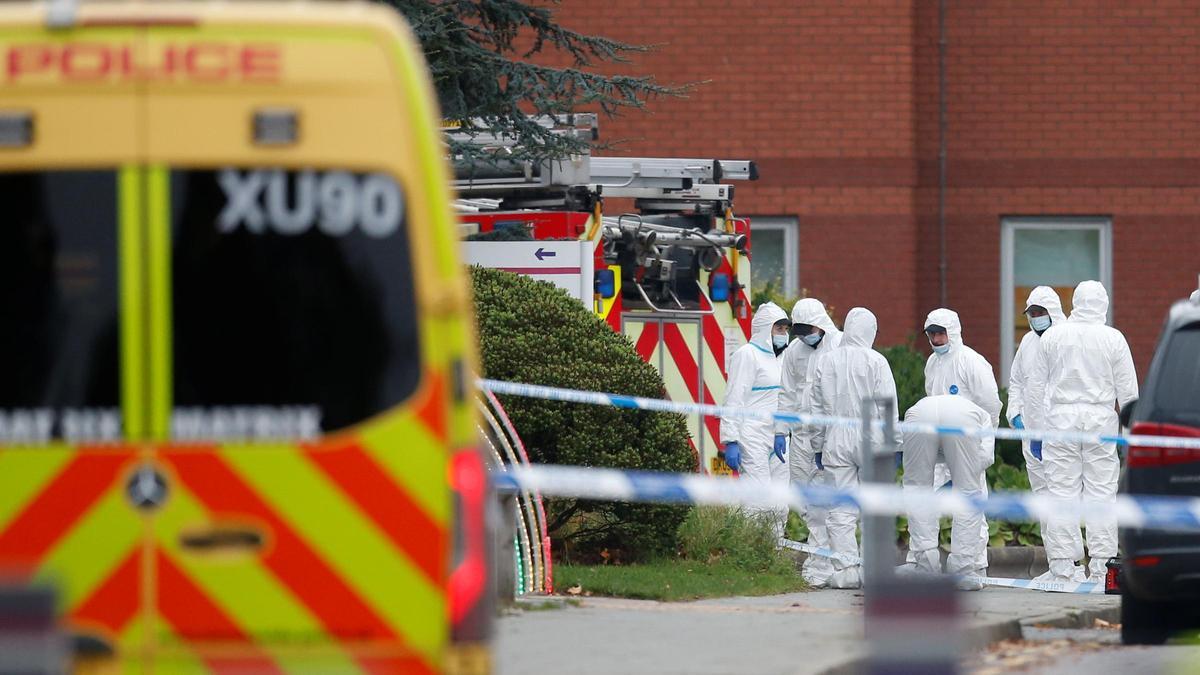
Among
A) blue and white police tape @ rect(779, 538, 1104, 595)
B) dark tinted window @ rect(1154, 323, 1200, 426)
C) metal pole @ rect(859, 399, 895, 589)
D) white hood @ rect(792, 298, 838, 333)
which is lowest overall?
blue and white police tape @ rect(779, 538, 1104, 595)

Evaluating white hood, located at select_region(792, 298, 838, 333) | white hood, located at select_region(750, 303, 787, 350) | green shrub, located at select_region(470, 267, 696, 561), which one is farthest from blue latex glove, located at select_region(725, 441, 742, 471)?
green shrub, located at select_region(470, 267, 696, 561)

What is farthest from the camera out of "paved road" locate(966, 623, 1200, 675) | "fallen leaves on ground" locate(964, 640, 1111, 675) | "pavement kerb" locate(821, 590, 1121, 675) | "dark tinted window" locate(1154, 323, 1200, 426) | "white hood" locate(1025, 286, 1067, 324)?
"white hood" locate(1025, 286, 1067, 324)

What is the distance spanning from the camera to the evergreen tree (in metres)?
13.6

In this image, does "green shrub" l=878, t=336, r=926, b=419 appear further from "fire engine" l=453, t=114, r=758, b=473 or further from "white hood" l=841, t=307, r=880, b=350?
"white hood" l=841, t=307, r=880, b=350

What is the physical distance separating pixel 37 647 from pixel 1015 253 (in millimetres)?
18619

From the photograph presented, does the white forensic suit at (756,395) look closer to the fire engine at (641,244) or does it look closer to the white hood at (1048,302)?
the fire engine at (641,244)

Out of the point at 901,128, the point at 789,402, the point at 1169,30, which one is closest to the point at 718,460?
the point at 789,402

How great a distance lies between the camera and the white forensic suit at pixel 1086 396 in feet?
47.0

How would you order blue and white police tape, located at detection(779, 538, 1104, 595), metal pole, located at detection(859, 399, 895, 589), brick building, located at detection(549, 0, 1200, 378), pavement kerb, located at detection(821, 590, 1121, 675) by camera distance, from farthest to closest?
brick building, located at detection(549, 0, 1200, 378)
blue and white police tape, located at detection(779, 538, 1104, 595)
pavement kerb, located at detection(821, 590, 1121, 675)
metal pole, located at detection(859, 399, 895, 589)

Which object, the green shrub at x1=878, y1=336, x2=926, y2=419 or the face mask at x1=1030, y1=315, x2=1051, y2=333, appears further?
the green shrub at x1=878, y1=336, x2=926, y2=419

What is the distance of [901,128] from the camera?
2166 centimetres

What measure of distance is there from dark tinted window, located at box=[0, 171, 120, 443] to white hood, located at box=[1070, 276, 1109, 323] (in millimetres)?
10625

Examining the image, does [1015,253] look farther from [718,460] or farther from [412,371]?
[412,371]

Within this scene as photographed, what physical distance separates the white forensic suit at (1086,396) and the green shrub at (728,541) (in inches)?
76.2
